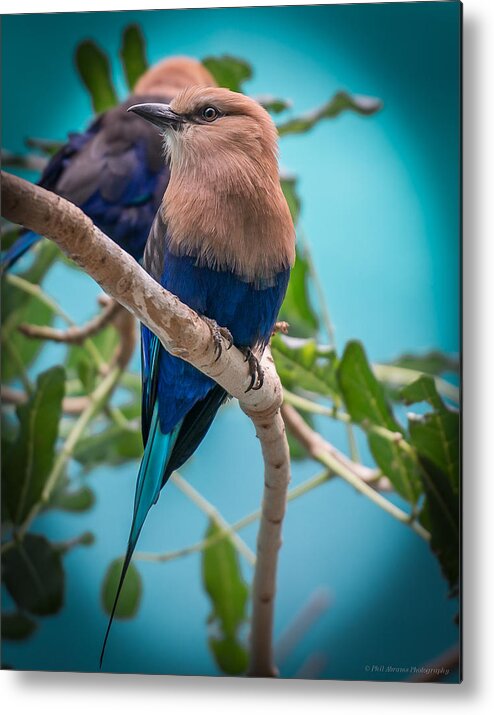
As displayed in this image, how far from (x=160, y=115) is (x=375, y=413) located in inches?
30.5

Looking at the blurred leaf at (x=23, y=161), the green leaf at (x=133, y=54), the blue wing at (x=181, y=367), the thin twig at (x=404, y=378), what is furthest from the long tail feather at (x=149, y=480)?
the green leaf at (x=133, y=54)

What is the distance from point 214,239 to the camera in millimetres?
1732

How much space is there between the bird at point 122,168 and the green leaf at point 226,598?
2.24ft

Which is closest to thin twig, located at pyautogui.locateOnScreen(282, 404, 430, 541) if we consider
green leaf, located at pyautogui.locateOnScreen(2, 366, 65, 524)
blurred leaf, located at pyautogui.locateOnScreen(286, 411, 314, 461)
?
blurred leaf, located at pyautogui.locateOnScreen(286, 411, 314, 461)

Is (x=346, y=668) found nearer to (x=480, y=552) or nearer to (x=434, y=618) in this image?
(x=434, y=618)

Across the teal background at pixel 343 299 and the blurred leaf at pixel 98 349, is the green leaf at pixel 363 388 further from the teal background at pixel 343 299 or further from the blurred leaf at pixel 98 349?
the blurred leaf at pixel 98 349

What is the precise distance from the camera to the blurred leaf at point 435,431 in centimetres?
201

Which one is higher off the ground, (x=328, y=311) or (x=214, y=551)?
Answer: (x=328, y=311)

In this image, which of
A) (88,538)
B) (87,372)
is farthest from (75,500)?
(87,372)

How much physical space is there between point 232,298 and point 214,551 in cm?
67

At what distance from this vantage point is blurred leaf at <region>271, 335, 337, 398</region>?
208 cm

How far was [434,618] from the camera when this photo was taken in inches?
80.2

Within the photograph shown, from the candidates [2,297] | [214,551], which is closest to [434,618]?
[214,551]

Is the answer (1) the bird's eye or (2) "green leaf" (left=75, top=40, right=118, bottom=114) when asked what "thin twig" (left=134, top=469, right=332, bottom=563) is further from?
(2) "green leaf" (left=75, top=40, right=118, bottom=114)
